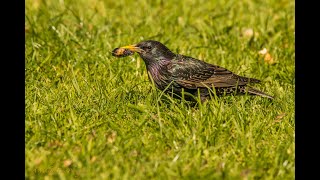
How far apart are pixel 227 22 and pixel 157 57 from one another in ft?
9.32

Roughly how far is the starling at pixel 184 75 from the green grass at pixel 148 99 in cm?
14

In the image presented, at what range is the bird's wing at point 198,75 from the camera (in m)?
7.04

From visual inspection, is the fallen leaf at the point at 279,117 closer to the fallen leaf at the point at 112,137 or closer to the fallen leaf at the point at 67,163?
the fallen leaf at the point at 112,137

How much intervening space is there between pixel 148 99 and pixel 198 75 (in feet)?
3.17

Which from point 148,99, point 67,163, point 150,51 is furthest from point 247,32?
point 67,163

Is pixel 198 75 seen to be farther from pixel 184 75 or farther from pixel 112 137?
pixel 112 137

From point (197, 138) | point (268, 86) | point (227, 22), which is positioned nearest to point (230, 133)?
point (197, 138)

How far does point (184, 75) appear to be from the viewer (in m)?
7.04

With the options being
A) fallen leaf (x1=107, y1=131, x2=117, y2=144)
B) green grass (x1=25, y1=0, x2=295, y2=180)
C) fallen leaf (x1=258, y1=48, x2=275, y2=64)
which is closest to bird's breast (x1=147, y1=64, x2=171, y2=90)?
green grass (x1=25, y1=0, x2=295, y2=180)

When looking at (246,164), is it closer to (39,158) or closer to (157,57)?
(39,158)

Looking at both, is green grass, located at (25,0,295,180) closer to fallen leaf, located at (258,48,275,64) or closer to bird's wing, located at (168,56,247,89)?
fallen leaf, located at (258,48,275,64)

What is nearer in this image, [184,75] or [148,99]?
[148,99]

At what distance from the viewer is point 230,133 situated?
225 inches

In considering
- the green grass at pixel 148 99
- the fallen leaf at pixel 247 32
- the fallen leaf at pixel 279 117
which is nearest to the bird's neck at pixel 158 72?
the green grass at pixel 148 99
